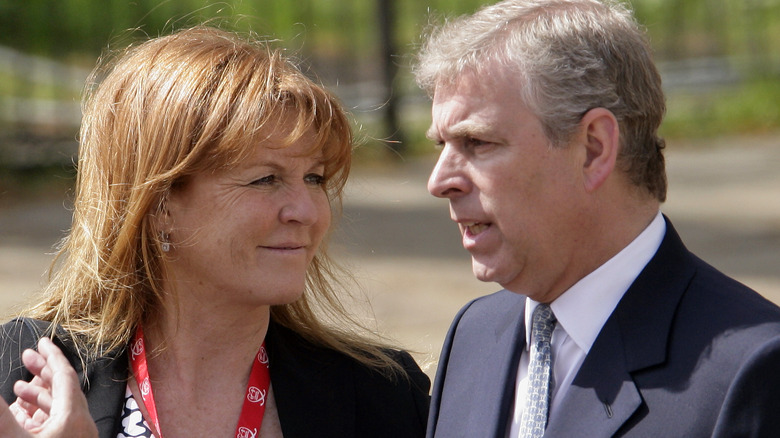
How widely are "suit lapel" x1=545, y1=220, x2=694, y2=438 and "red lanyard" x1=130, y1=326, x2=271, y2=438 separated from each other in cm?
92

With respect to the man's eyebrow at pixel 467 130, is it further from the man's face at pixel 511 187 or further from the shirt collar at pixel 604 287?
the shirt collar at pixel 604 287

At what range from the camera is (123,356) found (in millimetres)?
2914

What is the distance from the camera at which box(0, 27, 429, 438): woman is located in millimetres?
2719

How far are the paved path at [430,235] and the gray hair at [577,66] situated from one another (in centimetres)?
286

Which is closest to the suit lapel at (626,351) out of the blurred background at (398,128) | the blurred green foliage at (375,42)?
the blurred background at (398,128)

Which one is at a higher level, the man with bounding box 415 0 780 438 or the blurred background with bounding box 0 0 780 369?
the man with bounding box 415 0 780 438

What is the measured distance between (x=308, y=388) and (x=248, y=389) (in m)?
0.17

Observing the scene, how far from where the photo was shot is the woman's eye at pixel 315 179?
113 inches

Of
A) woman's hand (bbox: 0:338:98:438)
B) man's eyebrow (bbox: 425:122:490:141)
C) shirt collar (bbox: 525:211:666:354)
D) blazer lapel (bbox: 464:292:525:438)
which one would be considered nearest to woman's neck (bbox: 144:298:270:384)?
woman's hand (bbox: 0:338:98:438)

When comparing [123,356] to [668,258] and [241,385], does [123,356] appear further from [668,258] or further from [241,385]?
[668,258]

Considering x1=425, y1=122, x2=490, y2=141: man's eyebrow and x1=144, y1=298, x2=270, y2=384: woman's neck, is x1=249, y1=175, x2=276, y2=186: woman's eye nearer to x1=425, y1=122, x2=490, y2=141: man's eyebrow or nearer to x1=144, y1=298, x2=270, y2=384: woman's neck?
x1=144, y1=298, x2=270, y2=384: woman's neck

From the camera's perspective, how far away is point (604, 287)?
237 cm

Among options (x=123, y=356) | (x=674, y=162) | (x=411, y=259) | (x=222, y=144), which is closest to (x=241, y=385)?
(x=123, y=356)

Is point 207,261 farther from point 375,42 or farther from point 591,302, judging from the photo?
point 375,42
